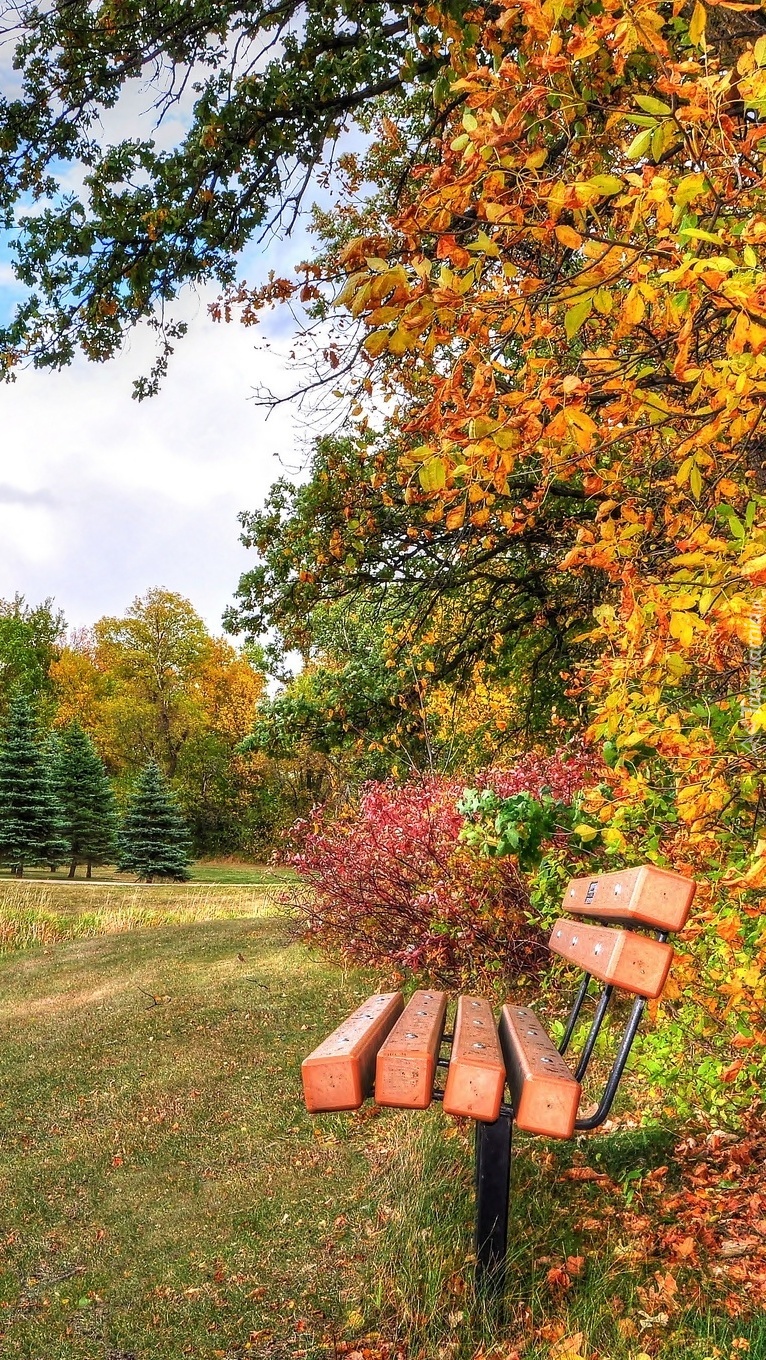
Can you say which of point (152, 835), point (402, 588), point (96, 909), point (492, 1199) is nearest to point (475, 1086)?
point (492, 1199)

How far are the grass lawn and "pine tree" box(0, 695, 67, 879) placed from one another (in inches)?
836

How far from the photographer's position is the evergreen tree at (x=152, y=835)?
26.3 meters

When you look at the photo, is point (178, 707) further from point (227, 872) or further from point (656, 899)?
point (656, 899)

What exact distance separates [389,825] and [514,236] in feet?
17.6

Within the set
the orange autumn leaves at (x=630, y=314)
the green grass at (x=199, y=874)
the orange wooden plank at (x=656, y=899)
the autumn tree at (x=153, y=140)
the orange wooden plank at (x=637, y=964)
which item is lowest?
the green grass at (x=199, y=874)

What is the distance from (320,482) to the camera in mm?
6492

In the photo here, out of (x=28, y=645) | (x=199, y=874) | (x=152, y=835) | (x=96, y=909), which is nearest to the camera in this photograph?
(x=96, y=909)

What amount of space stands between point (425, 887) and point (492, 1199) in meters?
4.18

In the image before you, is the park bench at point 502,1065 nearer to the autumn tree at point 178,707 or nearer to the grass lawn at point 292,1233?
the grass lawn at point 292,1233

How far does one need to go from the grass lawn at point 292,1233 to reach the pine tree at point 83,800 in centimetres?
2375

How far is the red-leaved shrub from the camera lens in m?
5.54

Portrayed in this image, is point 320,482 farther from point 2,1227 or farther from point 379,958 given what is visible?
point 2,1227

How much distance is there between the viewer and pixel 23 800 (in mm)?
25406

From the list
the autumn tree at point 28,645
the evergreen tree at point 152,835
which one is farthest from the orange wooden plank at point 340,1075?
the autumn tree at point 28,645
